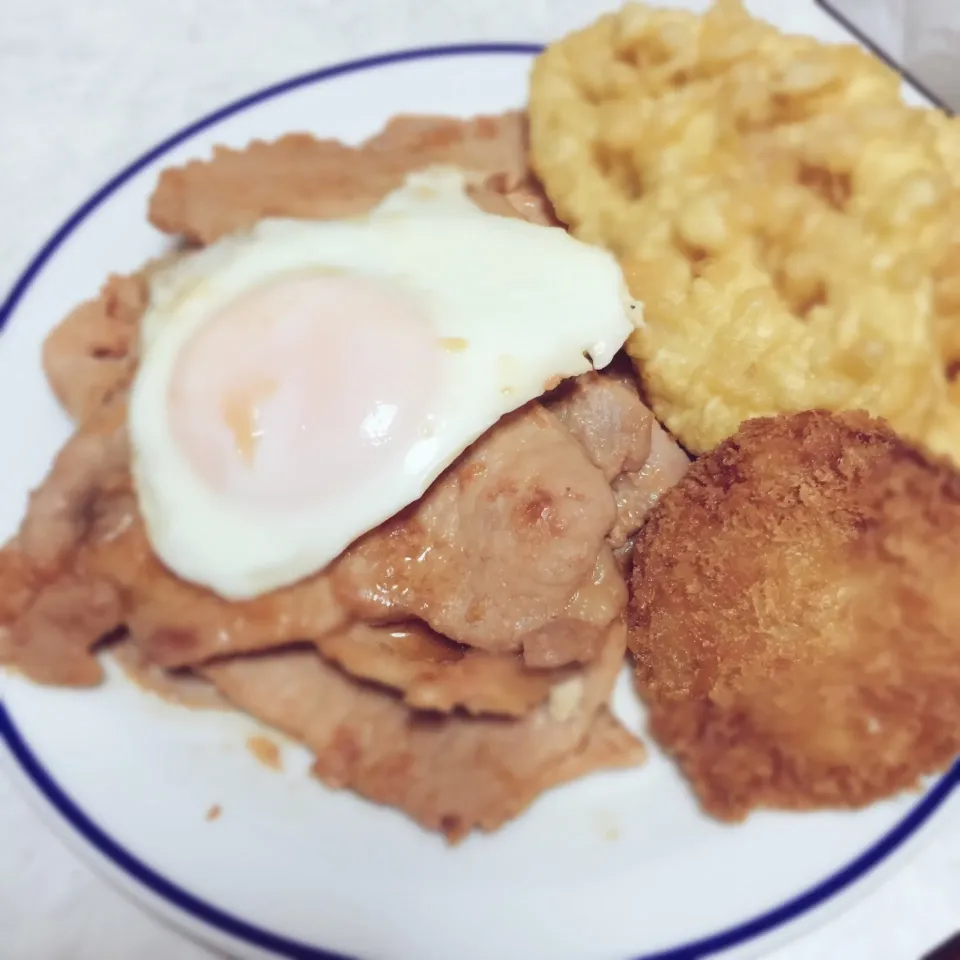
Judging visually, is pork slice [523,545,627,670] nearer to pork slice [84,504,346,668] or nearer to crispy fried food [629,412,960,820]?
crispy fried food [629,412,960,820]

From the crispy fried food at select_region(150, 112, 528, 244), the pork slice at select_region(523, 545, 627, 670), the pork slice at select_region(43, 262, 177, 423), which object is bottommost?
the pork slice at select_region(523, 545, 627, 670)

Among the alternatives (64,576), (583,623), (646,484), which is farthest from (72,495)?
(646,484)

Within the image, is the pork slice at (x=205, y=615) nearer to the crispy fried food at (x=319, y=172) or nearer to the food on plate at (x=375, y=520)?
the food on plate at (x=375, y=520)

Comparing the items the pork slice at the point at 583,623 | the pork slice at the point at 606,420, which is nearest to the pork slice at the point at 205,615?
the pork slice at the point at 583,623

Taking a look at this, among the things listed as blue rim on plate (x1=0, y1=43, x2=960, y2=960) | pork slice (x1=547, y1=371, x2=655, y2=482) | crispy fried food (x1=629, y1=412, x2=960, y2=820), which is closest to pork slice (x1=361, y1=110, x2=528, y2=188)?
pork slice (x1=547, y1=371, x2=655, y2=482)

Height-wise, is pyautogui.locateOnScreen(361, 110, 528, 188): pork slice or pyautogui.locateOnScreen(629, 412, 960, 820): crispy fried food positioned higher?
pyautogui.locateOnScreen(361, 110, 528, 188): pork slice

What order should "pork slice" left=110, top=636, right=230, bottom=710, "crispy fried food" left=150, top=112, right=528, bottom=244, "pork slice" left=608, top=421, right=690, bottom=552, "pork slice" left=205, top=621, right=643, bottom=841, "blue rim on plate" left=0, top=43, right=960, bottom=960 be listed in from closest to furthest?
"blue rim on plate" left=0, top=43, right=960, bottom=960 < "pork slice" left=205, top=621, right=643, bottom=841 < "pork slice" left=110, top=636, right=230, bottom=710 < "pork slice" left=608, top=421, right=690, bottom=552 < "crispy fried food" left=150, top=112, right=528, bottom=244

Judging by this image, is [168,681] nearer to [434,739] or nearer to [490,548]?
[434,739]
